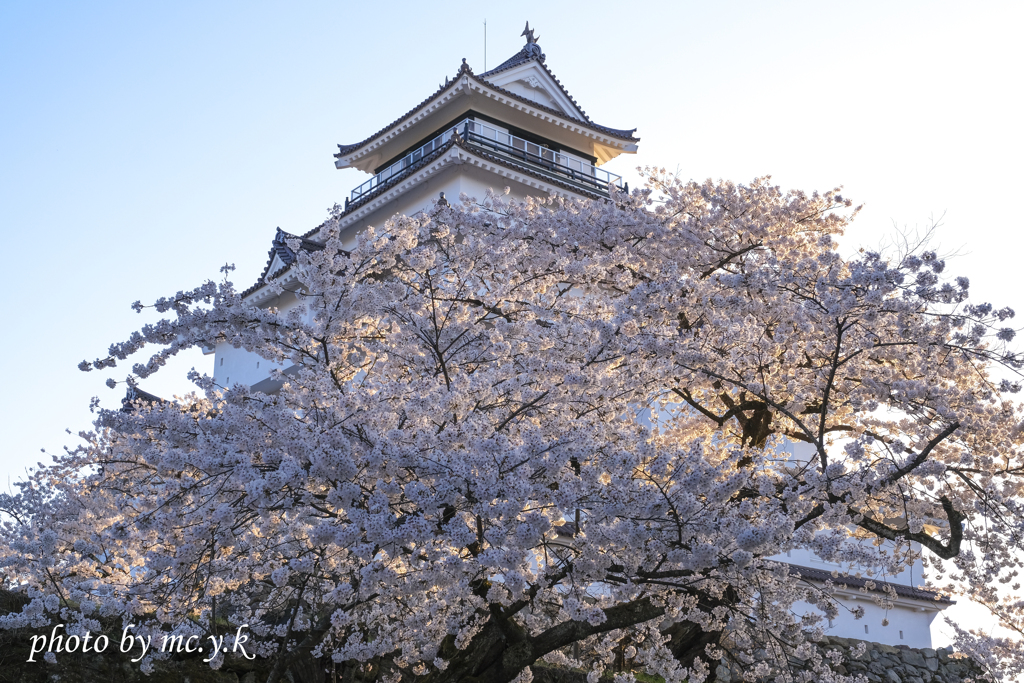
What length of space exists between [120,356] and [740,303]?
21.7 feet

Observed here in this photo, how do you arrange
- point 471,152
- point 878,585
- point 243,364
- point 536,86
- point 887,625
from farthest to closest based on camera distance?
point 536,86 → point 243,364 → point 471,152 → point 887,625 → point 878,585

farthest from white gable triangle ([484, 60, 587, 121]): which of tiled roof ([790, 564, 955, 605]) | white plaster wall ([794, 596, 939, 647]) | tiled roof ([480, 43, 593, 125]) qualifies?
white plaster wall ([794, 596, 939, 647])

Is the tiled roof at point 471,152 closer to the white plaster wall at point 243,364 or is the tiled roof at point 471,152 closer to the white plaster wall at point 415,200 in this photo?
the white plaster wall at point 415,200

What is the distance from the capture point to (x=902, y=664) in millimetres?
15320

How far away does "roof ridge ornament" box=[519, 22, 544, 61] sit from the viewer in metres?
26.0

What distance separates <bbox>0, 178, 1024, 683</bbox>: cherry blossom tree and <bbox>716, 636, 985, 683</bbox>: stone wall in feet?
12.5

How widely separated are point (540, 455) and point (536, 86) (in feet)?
69.9

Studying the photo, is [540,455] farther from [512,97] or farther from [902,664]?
[512,97]

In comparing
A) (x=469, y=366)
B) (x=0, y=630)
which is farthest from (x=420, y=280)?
(x=0, y=630)

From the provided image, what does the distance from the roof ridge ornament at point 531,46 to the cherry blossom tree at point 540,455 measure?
15.1 m

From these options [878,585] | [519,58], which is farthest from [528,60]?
[878,585]

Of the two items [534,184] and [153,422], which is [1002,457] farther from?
[534,184]

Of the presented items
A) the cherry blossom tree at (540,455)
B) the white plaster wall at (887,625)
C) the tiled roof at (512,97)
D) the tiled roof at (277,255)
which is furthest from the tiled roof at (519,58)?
the white plaster wall at (887,625)

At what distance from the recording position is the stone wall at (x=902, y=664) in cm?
1476
